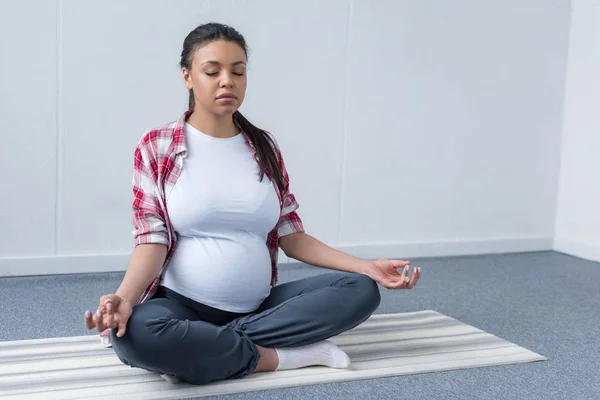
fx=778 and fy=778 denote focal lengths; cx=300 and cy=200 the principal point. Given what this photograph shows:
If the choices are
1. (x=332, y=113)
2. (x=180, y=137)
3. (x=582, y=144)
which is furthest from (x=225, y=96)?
(x=582, y=144)

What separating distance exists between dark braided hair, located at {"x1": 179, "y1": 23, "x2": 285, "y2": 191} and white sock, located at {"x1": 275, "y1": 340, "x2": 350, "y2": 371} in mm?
476

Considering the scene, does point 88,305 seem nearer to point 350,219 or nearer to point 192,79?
point 192,79

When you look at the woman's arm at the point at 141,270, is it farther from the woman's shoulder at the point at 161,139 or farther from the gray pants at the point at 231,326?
the woman's shoulder at the point at 161,139

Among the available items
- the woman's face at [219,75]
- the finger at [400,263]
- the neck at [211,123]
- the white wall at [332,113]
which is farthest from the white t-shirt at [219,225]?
the white wall at [332,113]

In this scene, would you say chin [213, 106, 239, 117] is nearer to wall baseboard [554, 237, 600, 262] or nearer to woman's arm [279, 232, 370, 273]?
woman's arm [279, 232, 370, 273]

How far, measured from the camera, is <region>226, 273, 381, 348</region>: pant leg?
2.17 m

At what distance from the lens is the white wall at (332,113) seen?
3361 millimetres

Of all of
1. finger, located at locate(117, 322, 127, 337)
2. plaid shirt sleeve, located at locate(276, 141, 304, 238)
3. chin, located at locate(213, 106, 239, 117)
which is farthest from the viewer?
plaid shirt sleeve, located at locate(276, 141, 304, 238)

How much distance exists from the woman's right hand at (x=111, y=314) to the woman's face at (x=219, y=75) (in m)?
0.60

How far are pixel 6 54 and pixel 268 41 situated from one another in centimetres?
120

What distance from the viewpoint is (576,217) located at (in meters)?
4.56

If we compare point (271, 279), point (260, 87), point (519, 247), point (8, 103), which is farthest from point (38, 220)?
point (519, 247)

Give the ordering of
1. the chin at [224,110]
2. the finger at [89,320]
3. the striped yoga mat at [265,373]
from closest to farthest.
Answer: the finger at [89,320], the striped yoga mat at [265,373], the chin at [224,110]

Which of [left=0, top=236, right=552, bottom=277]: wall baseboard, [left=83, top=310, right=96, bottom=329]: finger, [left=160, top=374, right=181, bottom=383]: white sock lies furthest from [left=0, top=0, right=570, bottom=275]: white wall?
[left=83, top=310, right=96, bottom=329]: finger
